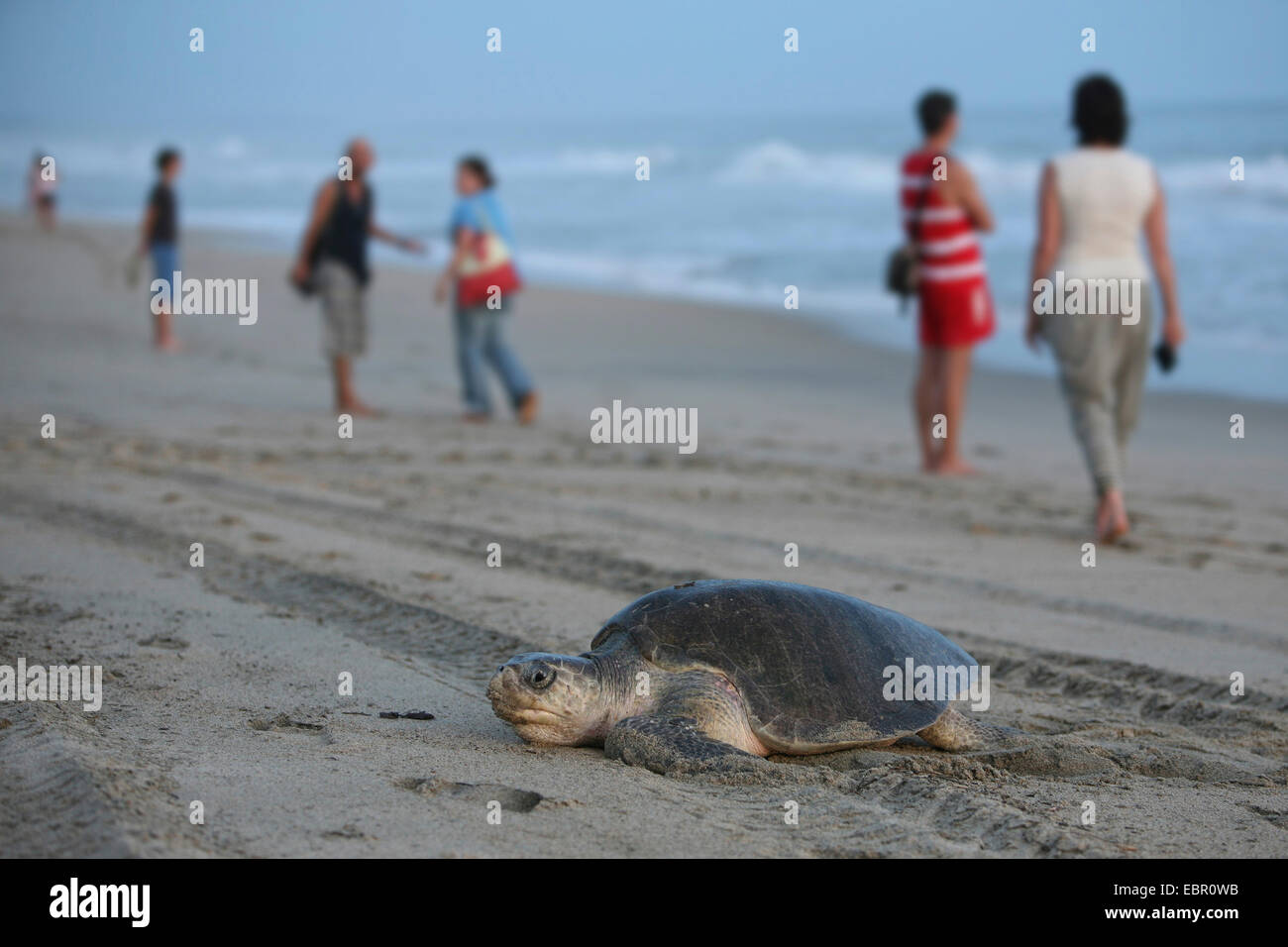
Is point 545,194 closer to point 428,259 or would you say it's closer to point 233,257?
point 428,259

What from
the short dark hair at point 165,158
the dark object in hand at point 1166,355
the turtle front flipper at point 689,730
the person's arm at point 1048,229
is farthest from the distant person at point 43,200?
the turtle front flipper at point 689,730

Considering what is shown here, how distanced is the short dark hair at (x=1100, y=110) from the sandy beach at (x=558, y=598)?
1850mm

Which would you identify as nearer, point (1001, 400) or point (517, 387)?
point (517, 387)

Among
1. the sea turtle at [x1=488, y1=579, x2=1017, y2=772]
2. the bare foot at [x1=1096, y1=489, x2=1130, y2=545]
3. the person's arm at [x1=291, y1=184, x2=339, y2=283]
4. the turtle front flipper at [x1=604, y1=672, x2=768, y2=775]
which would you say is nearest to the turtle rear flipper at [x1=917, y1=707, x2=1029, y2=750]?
the sea turtle at [x1=488, y1=579, x2=1017, y2=772]

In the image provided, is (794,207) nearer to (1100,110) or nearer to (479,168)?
(479,168)

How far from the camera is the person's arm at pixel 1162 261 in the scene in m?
5.99

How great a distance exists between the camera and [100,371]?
34.2 feet

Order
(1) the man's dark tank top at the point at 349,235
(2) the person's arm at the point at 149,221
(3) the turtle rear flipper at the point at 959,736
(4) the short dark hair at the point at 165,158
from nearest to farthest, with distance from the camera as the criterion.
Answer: (3) the turtle rear flipper at the point at 959,736 < (1) the man's dark tank top at the point at 349,235 < (4) the short dark hair at the point at 165,158 < (2) the person's arm at the point at 149,221

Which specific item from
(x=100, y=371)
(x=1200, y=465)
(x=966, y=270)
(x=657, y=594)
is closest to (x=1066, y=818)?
(x=657, y=594)

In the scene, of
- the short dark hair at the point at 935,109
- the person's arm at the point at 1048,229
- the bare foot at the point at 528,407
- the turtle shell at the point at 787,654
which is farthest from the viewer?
the bare foot at the point at 528,407

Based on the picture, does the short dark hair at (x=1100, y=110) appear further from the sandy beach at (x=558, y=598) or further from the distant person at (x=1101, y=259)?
the sandy beach at (x=558, y=598)

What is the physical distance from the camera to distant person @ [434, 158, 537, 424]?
29.2 feet

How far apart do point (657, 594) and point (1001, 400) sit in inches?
290
